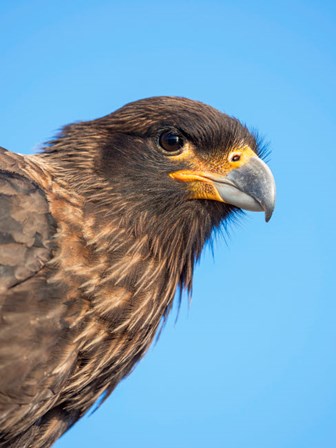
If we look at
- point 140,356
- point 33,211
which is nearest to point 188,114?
point 33,211

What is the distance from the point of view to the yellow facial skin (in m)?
4.81

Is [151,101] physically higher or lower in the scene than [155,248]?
higher

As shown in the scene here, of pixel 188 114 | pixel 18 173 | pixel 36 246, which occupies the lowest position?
pixel 36 246

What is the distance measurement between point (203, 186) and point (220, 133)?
0.37 metres

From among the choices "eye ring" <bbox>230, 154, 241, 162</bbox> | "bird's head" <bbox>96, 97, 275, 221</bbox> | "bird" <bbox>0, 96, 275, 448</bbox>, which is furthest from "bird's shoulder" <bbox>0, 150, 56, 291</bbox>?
"eye ring" <bbox>230, 154, 241, 162</bbox>

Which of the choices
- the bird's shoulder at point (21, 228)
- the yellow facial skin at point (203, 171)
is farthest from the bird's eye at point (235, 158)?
the bird's shoulder at point (21, 228)

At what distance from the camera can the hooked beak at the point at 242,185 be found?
4.64 metres

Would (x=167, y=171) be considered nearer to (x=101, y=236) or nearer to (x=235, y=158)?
(x=235, y=158)

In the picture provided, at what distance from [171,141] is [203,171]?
0.92 ft

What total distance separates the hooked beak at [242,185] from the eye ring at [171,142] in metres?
0.15

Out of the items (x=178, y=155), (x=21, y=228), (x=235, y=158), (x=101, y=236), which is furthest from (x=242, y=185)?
(x=21, y=228)

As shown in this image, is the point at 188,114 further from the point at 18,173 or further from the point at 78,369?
the point at 78,369

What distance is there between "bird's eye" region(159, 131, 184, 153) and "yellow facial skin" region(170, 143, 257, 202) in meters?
0.05

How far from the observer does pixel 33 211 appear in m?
4.25
